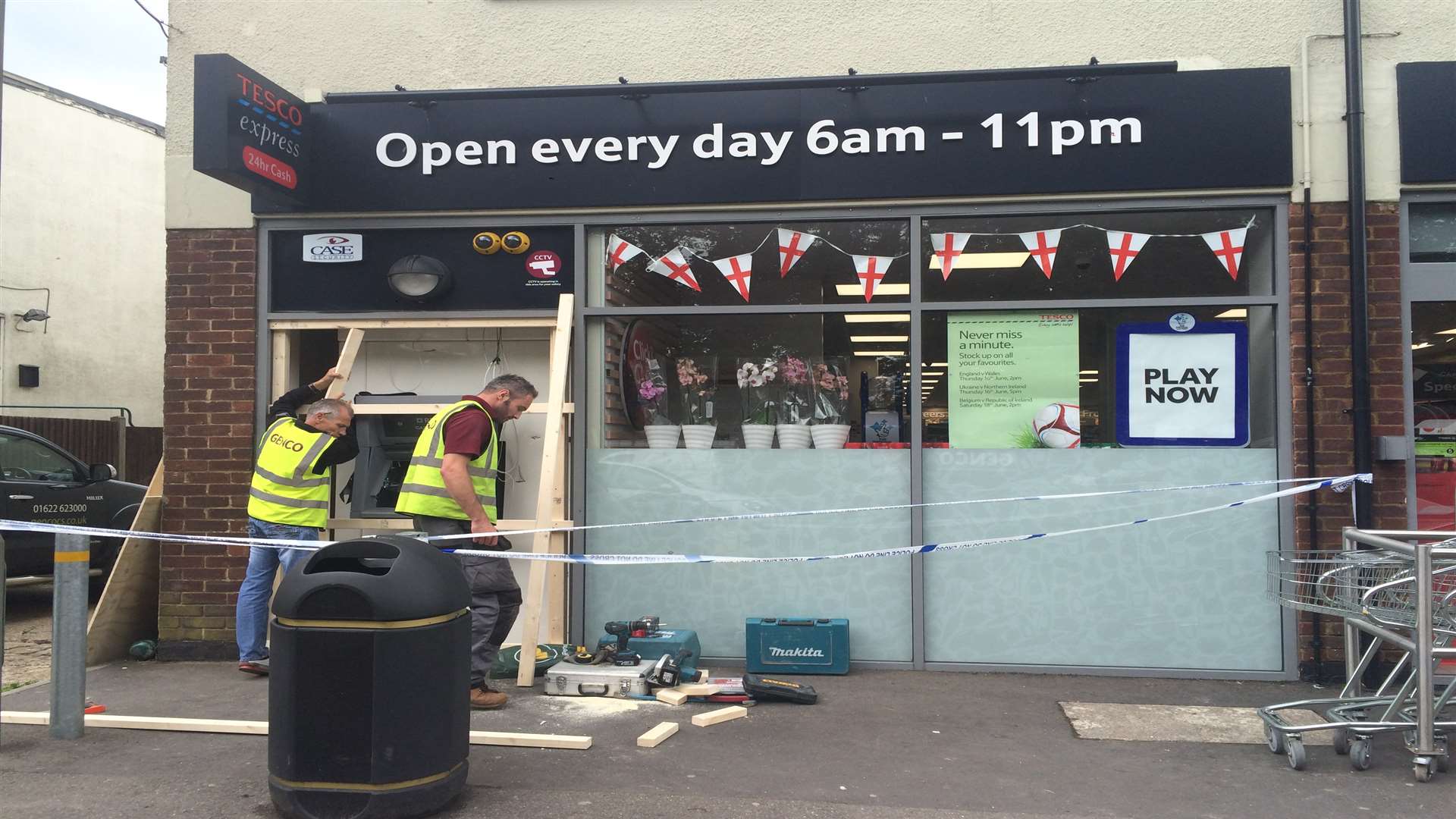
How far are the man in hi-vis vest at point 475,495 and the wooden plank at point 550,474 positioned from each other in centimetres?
17

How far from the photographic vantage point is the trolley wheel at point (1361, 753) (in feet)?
15.5

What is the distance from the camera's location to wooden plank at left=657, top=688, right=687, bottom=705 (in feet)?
19.1

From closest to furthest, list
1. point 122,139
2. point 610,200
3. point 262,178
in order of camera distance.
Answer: point 262,178, point 610,200, point 122,139

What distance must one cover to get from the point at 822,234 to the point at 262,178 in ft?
11.1

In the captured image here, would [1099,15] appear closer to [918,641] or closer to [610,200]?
[610,200]

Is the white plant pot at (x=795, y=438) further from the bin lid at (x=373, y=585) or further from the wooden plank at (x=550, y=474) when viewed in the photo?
the bin lid at (x=373, y=585)

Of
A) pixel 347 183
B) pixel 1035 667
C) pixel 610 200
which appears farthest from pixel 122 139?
pixel 1035 667

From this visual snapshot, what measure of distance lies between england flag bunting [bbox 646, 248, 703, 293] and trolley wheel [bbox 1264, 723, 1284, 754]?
Result: 4.02 m

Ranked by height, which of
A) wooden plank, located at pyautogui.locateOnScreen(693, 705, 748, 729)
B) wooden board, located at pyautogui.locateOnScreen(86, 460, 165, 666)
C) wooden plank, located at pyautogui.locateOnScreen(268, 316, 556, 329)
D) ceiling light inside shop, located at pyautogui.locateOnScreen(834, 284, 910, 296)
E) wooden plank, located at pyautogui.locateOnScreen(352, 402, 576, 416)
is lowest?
wooden plank, located at pyautogui.locateOnScreen(693, 705, 748, 729)

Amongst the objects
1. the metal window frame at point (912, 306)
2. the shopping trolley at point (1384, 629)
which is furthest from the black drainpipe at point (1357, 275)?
the shopping trolley at point (1384, 629)

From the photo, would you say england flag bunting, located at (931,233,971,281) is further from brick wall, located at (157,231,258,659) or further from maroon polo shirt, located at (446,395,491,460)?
brick wall, located at (157,231,258,659)

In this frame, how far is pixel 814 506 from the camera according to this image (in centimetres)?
695

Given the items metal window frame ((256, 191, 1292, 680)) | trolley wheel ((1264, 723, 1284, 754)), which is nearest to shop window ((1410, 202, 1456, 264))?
metal window frame ((256, 191, 1292, 680))

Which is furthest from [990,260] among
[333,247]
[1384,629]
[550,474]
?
[333,247]
